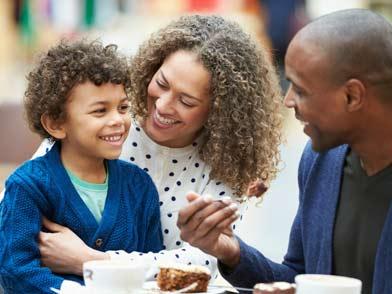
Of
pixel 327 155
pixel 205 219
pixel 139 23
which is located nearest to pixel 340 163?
pixel 327 155

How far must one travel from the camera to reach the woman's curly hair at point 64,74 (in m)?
2.33

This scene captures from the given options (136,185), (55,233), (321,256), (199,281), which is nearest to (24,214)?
(55,233)

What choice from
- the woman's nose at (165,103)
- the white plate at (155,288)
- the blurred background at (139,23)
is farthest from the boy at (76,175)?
the blurred background at (139,23)

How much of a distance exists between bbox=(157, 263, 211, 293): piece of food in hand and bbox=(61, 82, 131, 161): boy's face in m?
0.47

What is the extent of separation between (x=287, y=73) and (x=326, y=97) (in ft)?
0.29

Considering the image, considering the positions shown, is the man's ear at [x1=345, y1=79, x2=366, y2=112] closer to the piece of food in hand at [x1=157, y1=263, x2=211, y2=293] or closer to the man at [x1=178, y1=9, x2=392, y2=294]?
the man at [x1=178, y1=9, x2=392, y2=294]

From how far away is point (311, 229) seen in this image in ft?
7.09

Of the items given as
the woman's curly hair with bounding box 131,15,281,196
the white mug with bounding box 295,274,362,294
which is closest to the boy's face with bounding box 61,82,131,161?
the woman's curly hair with bounding box 131,15,281,196

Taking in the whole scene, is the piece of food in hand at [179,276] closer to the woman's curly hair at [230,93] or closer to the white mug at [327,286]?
the white mug at [327,286]

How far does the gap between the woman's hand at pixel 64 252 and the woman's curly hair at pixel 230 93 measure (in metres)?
0.45

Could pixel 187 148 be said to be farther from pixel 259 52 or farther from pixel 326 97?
pixel 326 97

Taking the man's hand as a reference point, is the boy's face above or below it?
above

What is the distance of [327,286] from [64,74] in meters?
0.92

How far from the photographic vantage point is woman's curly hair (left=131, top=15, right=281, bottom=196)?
8.38 ft
